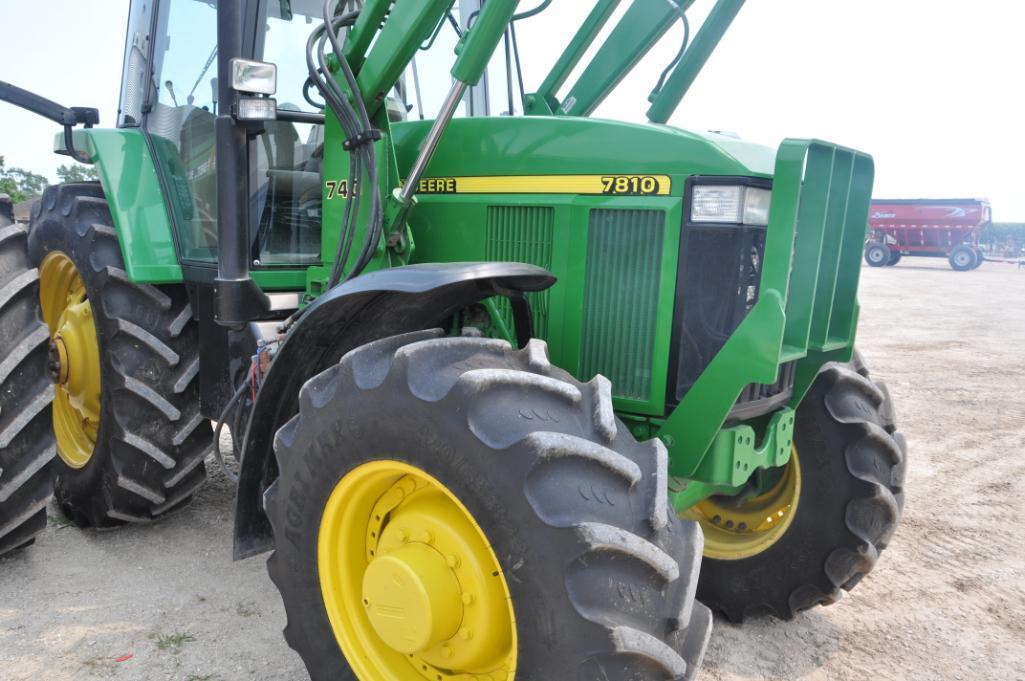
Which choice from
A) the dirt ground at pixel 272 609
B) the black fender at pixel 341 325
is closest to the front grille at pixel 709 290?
the black fender at pixel 341 325

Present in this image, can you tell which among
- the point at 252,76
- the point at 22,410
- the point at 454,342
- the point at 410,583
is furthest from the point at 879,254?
the point at 410,583

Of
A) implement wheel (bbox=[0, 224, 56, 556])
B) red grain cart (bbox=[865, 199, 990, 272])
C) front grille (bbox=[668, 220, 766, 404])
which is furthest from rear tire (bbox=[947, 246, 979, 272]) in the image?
implement wheel (bbox=[0, 224, 56, 556])

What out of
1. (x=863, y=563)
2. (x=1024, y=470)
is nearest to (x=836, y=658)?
(x=863, y=563)

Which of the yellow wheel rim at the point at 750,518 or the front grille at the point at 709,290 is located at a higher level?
the front grille at the point at 709,290

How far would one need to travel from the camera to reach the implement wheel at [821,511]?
317cm

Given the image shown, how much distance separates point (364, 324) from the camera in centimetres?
271

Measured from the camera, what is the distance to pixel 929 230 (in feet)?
95.2

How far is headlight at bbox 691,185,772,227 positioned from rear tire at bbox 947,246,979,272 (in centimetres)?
2943

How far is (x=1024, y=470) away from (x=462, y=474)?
16.7 feet

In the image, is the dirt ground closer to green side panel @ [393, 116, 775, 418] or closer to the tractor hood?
green side panel @ [393, 116, 775, 418]

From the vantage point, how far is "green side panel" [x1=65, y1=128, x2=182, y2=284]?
3615 millimetres

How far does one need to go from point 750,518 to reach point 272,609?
1991mm

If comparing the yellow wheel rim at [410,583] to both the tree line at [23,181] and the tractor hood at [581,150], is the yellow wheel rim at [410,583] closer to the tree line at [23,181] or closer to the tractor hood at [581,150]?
the tractor hood at [581,150]

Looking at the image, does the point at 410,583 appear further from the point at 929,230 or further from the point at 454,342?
the point at 929,230
